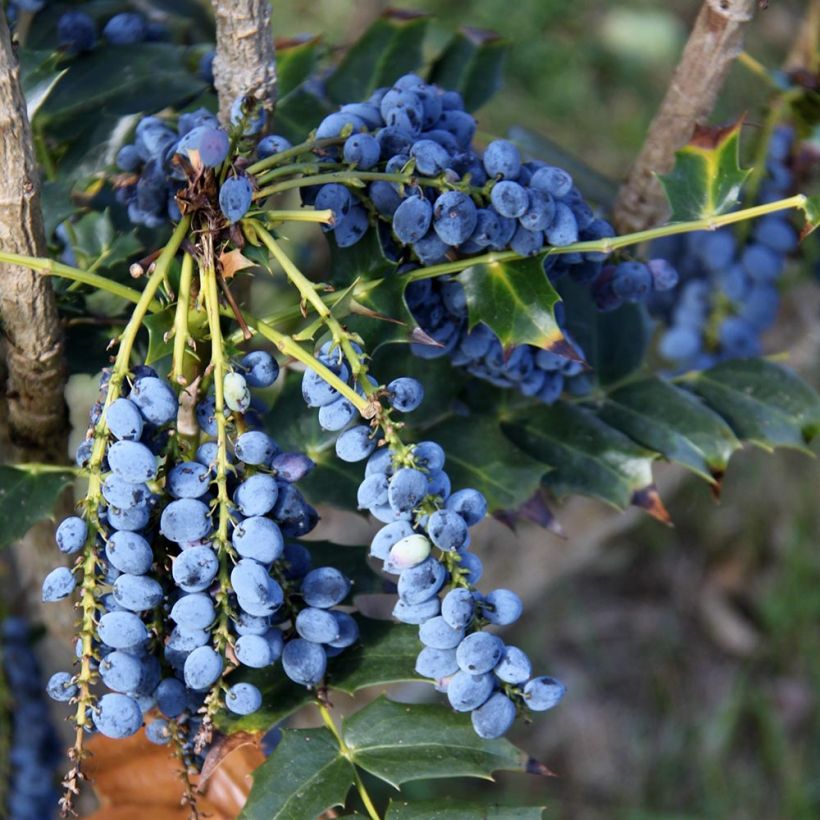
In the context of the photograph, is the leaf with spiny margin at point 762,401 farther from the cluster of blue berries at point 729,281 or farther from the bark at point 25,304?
the bark at point 25,304

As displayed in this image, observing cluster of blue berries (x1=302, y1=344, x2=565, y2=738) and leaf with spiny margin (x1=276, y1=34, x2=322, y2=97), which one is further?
leaf with spiny margin (x1=276, y1=34, x2=322, y2=97)

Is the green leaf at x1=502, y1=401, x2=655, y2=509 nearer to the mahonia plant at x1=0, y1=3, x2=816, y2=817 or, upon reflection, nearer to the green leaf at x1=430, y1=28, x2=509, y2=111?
the mahonia plant at x1=0, y1=3, x2=816, y2=817

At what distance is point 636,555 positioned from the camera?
2.58 metres

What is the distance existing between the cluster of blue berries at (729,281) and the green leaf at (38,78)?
72cm

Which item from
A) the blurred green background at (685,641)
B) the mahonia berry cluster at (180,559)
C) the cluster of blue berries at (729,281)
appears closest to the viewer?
the mahonia berry cluster at (180,559)

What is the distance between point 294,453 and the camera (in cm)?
71

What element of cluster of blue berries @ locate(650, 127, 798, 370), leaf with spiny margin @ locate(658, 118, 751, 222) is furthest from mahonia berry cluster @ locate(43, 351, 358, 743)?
cluster of blue berries @ locate(650, 127, 798, 370)

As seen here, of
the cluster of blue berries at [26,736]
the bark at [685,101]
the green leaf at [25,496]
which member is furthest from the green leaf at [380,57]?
the cluster of blue berries at [26,736]

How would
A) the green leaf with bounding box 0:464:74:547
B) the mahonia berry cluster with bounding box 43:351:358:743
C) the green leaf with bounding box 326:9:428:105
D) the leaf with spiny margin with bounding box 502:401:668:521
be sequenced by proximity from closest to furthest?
the mahonia berry cluster with bounding box 43:351:358:743
the green leaf with bounding box 0:464:74:547
the leaf with spiny margin with bounding box 502:401:668:521
the green leaf with bounding box 326:9:428:105

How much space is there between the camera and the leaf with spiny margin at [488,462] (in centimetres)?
91

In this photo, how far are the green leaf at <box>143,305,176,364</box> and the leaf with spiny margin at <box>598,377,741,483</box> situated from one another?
49 centimetres

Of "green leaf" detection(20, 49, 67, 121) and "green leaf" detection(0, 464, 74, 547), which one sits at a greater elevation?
"green leaf" detection(20, 49, 67, 121)

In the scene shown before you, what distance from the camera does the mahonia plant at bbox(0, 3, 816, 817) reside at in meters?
0.64

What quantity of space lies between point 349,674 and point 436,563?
19 centimetres
